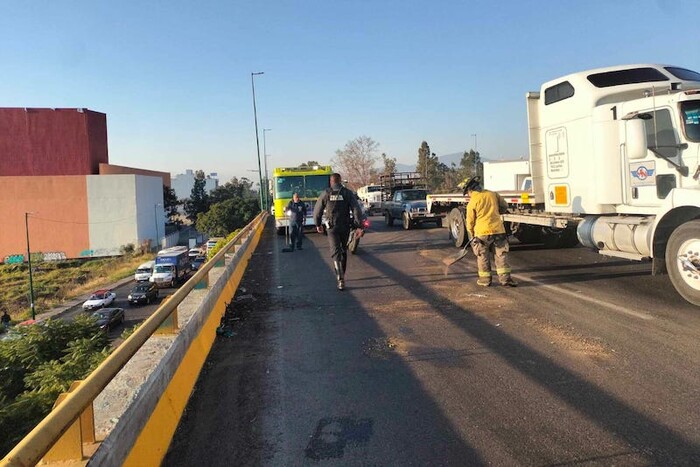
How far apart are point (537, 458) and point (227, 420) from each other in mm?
2139

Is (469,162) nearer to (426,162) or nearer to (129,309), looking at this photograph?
(426,162)

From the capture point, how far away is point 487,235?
8.52 metres

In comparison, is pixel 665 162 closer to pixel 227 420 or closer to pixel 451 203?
pixel 227 420

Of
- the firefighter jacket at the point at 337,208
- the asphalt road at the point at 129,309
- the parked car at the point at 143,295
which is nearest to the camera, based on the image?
the firefighter jacket at the point at 337,208

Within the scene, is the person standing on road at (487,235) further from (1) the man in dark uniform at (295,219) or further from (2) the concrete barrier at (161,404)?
(1) the man in dark uniform at (295,219)

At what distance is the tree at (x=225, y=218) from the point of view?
79.6 m

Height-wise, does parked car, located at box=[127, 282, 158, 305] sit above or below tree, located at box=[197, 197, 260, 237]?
below

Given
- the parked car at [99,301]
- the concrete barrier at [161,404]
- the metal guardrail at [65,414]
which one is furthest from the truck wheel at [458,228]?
the parked car at [99,301]

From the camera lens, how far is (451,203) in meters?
15.9

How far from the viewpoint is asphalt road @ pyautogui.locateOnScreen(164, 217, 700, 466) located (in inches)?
131

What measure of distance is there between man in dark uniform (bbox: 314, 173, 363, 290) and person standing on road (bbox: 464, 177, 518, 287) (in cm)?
196

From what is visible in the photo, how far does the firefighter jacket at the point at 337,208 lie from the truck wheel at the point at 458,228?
201 inches

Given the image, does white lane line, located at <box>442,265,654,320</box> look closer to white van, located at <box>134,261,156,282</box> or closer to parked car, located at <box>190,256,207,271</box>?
parked car, located at <box>190,256,207,271</box>

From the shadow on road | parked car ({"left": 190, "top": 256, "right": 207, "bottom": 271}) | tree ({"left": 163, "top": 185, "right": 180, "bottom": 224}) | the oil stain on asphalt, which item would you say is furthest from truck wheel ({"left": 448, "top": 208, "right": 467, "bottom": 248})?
tree ({"left": 163, "top": 185, "right": 180, "bottom": 224})
